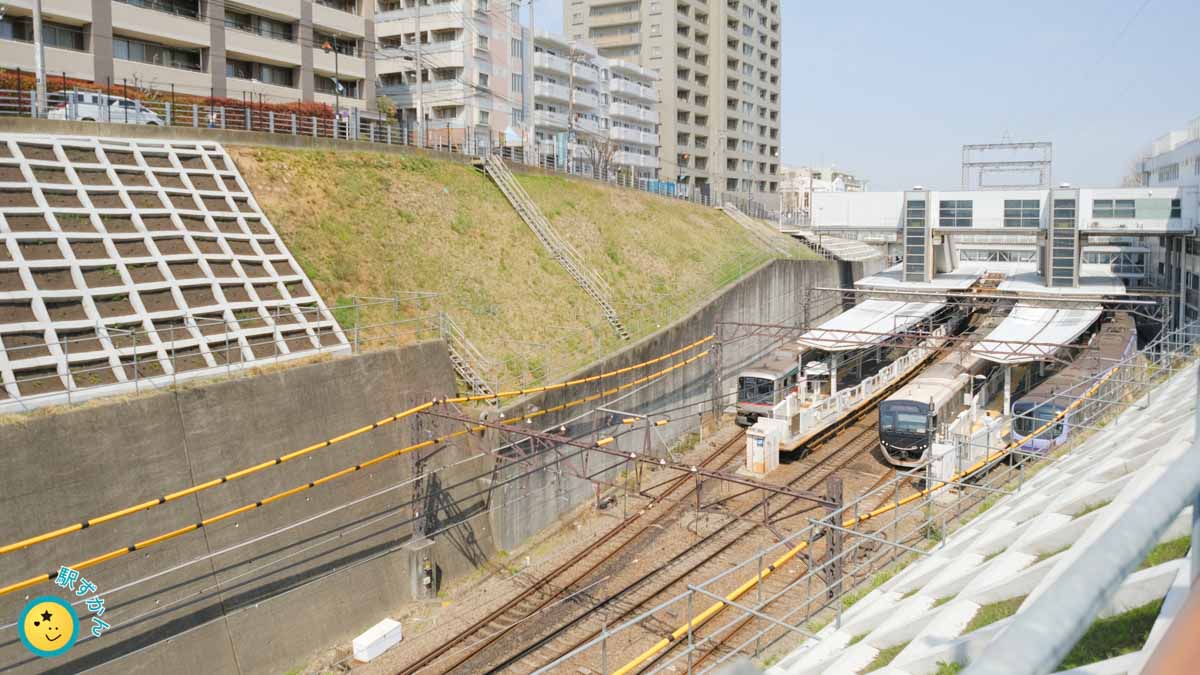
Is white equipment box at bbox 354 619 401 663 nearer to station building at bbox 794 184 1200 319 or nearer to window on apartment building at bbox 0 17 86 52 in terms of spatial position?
window on apartment building at bbox 0 17 86 52

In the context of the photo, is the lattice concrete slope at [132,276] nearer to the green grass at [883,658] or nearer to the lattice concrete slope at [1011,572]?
the lattice concrete slope at [1011,572]

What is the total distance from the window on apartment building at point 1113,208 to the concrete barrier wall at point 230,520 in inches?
1242

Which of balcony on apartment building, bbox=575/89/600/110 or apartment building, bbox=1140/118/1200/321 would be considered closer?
apartment building, bbox=1140/118/1200/321

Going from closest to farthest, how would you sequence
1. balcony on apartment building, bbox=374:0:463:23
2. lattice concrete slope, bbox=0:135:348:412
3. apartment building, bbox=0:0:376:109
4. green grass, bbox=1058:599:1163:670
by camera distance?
green grass, bbox=1058:599:1163:670 < lattice concrete slope, bbox=0:135:348:412 < apartment building, bbox=0:0:376:109 < balcony on apartment building, bbox=374:0:463:23

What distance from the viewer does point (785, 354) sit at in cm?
3184

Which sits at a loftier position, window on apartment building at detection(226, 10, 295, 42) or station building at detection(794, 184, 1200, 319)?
window on apartment building at detection(226, 10, 295, 42)

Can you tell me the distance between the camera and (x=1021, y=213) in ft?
131

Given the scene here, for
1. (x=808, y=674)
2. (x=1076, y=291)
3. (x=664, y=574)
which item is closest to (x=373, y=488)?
(x=664, y=574)

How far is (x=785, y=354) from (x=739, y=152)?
44468 millimetres

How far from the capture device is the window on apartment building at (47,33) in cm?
2614

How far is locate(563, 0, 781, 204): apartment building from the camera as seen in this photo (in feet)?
218

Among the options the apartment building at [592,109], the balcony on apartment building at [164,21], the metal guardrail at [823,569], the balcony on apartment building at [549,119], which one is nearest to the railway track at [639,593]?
the metal guardrail at [823,569]

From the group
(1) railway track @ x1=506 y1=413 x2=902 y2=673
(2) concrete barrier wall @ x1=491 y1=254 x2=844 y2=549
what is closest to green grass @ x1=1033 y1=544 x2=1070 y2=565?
(1) railway track @ x1=506 y1=413 x2=902 y2=673

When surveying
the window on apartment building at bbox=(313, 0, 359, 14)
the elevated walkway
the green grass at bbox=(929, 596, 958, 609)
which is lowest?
the green grass at bbox=(929, 596, 958, 609)
